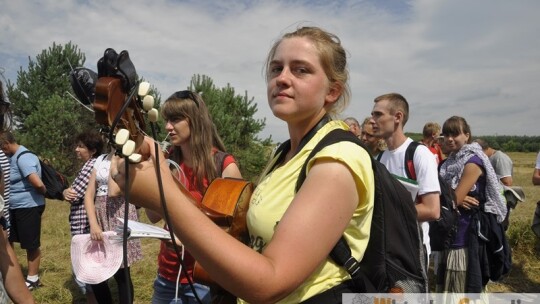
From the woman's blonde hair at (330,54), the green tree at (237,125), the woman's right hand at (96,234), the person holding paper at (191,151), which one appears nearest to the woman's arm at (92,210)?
the woman's right hand at (96,234)

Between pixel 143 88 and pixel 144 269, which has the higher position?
pixel 143 88

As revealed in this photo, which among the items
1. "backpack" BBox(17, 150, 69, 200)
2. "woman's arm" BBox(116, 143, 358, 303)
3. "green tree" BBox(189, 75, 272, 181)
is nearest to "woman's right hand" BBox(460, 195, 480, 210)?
"woman's arm" BBox(116, 143, 358, 303)

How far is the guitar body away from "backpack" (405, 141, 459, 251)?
1.97 m

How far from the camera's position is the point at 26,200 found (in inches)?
197

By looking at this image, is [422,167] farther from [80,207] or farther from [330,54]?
[80,207]

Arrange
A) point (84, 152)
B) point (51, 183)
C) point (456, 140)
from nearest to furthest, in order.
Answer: point (456, 140)
point (84, 152)
point (51, 183)

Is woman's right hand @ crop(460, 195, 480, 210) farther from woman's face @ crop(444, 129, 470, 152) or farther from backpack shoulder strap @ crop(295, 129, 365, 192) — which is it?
backpack shoulder strap @ crop(295, 129, 365, 192)

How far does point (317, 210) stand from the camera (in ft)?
3.11

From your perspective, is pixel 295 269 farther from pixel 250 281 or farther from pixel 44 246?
pixel 44 246

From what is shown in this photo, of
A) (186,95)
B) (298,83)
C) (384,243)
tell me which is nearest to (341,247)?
(384,243)

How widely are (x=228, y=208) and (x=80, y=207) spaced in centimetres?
329

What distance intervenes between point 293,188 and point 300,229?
0.28 m

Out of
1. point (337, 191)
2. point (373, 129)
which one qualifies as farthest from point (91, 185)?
point (337, 191)

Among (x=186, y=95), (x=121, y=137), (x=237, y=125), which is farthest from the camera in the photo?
(x=237, y=125)
